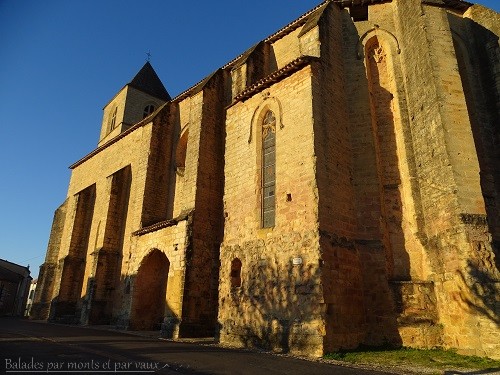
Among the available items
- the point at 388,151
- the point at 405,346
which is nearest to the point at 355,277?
the point at 405,346

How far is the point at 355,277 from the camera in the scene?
8.65m

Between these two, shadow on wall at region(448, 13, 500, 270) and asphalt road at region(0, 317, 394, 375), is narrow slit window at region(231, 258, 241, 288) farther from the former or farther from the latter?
shadow on wall at region(448, 13, 500, 270)

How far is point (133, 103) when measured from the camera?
27188mm

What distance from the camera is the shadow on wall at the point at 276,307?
7582 mm

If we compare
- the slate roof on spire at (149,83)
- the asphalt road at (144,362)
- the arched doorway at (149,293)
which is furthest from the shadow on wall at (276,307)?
the slate roof on spire at (149,83)

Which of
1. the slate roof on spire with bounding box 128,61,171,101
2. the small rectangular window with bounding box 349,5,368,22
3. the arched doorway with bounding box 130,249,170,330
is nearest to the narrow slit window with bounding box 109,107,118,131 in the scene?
the slate roof on spire with bounding box 128,61,171,101

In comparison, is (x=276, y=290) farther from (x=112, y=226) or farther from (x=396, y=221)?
(x=112, y=226)

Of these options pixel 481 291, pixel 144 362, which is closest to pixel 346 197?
pixel 481 291

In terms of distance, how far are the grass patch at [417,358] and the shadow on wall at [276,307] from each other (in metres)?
0.80

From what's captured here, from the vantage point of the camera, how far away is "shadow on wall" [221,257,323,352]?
7.58m

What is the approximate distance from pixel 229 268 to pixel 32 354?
4933 mm

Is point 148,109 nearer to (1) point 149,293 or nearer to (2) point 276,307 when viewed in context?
(1) point 149,293

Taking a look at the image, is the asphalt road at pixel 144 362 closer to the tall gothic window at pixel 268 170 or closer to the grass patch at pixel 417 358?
the grass patch at pixel 417 358

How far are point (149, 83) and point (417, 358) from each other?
28.2 m
